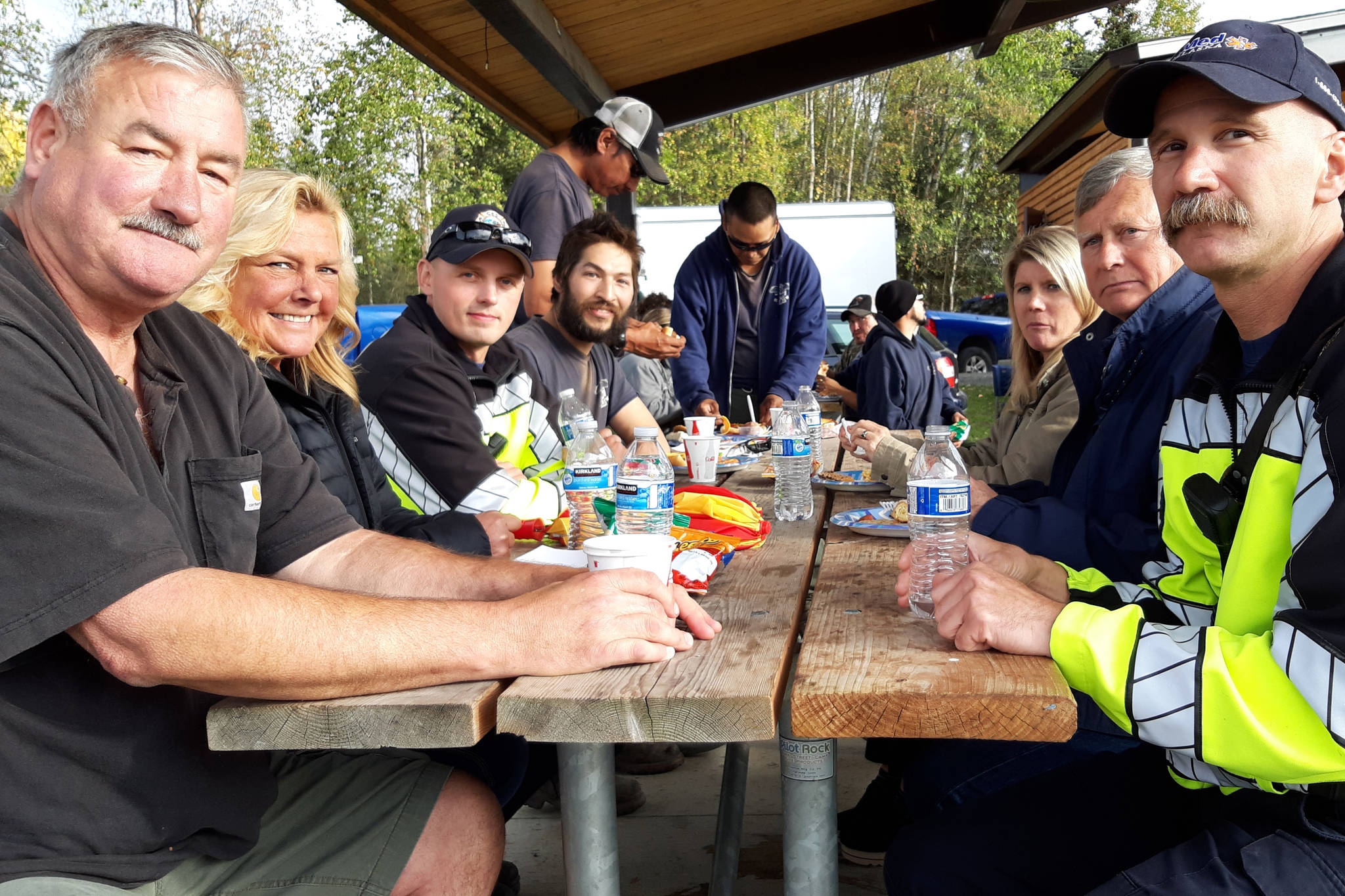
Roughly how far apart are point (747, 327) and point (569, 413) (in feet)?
7.89

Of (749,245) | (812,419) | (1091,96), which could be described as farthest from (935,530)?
(1091,96)

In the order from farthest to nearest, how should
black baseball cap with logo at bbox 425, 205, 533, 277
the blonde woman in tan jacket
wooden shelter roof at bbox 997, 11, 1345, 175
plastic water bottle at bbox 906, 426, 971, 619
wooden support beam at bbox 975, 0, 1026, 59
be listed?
wooden shelter roof at bbox 997, 11, 1345, 175, wooden support beam at bbox 975, 0, 1026, 59, black baseball cap with logo at bbox 425, 205, 533, 277, the blonde woman in tan jacket, plastic water bottle at bbox 906, 426, 971, 619

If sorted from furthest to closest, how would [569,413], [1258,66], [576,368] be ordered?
1. [576,368]
2. [569,413]
3. [1258,66]

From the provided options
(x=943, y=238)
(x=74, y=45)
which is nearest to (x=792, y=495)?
(x=74, y=45)

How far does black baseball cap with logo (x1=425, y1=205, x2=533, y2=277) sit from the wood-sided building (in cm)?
473

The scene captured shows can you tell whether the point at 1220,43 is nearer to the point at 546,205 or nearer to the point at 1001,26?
the point at 546,205

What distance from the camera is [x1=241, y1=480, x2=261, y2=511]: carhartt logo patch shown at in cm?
169

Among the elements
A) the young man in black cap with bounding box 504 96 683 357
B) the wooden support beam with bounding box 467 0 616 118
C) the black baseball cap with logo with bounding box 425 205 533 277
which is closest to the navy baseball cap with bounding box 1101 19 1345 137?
the black baseball cap with logo with bounding box 425 205 533 277

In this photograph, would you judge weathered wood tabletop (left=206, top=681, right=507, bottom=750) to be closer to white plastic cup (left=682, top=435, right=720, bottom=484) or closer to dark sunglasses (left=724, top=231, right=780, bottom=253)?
white plastic cup (left=682, top=435, right=720, bottom=484)

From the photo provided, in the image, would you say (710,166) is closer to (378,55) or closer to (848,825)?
(378,55)

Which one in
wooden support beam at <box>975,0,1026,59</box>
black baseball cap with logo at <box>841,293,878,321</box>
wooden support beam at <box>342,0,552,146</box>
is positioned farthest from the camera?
black baseball cap with logo at <box>841,293,878,321</box>

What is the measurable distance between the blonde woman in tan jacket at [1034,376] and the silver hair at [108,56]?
2.11 m

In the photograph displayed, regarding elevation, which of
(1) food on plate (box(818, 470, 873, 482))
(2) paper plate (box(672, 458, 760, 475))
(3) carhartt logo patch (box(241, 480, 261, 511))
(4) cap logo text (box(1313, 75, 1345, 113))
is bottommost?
(1) food on plate (box(818, 470, 873, 482))

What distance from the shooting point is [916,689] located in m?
1.32
